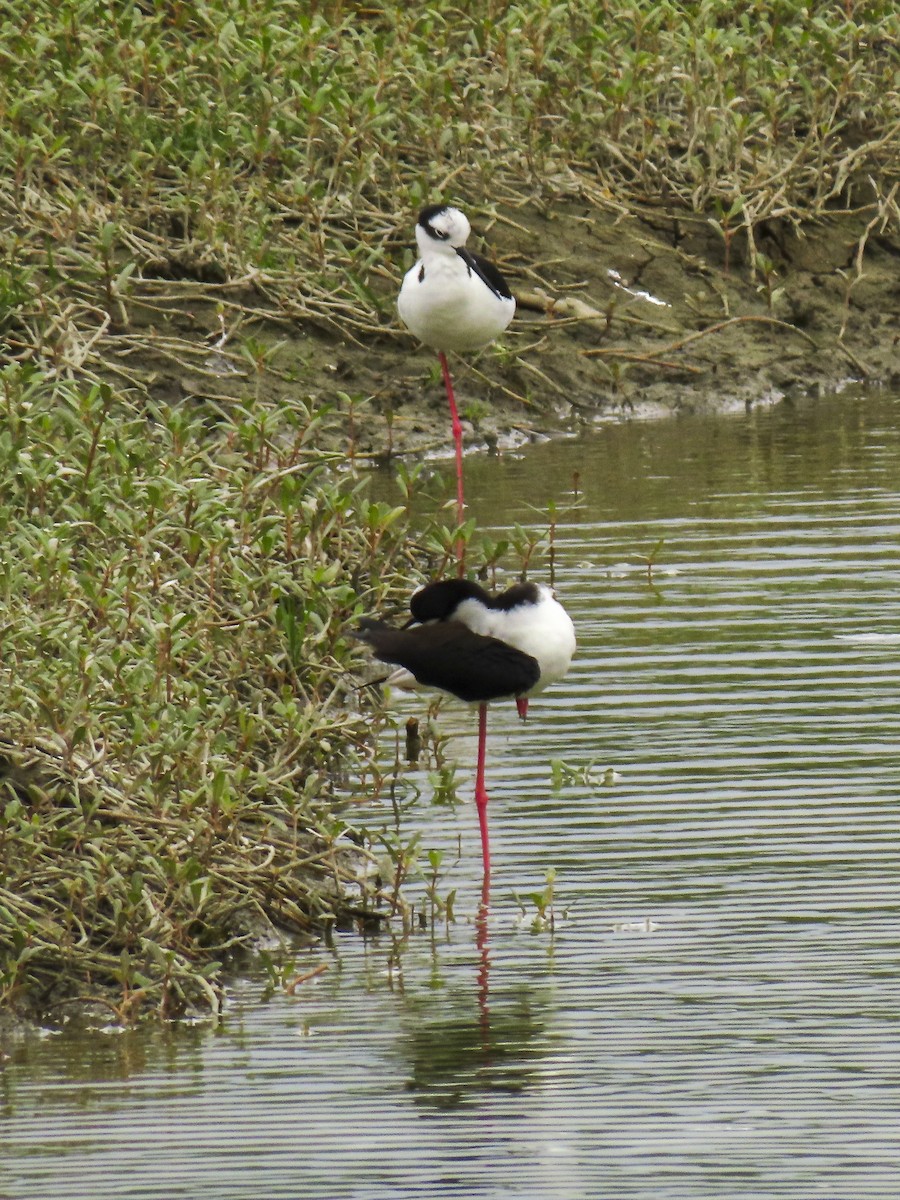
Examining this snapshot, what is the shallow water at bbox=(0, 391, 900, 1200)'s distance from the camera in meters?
4.52

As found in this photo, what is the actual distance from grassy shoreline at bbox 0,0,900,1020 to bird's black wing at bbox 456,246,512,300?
2.62 ft

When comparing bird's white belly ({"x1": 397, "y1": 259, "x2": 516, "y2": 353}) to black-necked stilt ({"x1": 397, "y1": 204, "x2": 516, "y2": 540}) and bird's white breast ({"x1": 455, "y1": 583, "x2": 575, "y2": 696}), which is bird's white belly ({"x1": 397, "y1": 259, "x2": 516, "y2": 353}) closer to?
black-necked stilt ({"x1": 397, "y1": 204, "x2": 516, "y2": 540})

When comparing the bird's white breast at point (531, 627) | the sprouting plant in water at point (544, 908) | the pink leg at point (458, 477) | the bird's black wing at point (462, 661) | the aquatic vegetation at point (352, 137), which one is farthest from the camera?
the aquatic vegetation at point (352, 137)

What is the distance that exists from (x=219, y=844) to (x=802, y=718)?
231 cm

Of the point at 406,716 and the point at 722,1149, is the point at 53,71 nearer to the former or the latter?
the point at 406,716

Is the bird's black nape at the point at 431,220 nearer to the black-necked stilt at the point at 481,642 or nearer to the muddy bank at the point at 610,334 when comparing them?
the muddy bank at the point at 610,334

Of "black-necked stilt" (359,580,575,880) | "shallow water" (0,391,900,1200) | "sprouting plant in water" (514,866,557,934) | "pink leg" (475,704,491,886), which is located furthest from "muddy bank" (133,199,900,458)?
"sprouting plant in water" (514,866,557,934)

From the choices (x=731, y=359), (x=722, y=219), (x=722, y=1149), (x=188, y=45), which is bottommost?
(x=722, y=1149)

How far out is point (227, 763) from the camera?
6.07 metres

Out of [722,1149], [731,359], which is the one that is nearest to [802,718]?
[722,1149]

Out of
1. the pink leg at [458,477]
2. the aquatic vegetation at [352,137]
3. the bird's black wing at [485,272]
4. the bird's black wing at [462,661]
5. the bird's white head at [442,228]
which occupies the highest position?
the aquatic vegetation at [352,137]

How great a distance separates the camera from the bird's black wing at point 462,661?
609cm

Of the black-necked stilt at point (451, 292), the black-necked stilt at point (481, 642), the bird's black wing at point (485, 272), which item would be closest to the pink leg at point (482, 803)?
the black-necked stilt at point (481, 642)

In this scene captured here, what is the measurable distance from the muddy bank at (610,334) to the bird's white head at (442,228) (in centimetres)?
206
